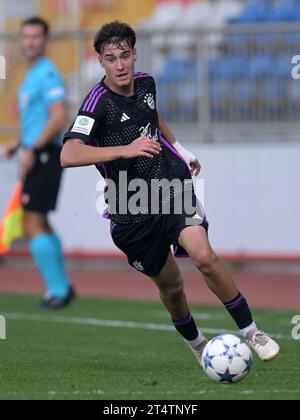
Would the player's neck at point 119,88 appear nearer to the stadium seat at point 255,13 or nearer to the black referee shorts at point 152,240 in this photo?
the black referee shorts at point 152,240

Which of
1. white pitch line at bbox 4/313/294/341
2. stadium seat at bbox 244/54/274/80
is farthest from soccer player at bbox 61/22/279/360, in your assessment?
stadium seat at bbox 244/54/274/80

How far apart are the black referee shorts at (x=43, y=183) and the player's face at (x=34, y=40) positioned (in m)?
1.04

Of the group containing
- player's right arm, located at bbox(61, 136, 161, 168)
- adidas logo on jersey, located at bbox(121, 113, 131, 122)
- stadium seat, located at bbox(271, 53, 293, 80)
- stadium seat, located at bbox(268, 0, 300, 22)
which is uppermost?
adidas logo on jersey, located at bbox(121, 113, 131, 122)

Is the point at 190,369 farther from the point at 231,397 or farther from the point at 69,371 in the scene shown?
the point at 231,397

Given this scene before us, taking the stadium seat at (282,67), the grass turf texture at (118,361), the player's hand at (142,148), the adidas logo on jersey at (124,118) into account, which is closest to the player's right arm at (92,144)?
the player's hand at (142,148)

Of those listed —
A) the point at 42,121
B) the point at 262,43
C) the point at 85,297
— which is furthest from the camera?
the point at 262,43

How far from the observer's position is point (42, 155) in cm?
1241

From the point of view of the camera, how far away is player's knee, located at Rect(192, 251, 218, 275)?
7.25 metres

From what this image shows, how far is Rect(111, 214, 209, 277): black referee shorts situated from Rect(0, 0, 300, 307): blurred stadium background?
829cm

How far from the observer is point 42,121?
12.6 metres

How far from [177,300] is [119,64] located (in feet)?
5.22

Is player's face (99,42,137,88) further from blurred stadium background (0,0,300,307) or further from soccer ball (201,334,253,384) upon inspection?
blurred stadium background (0,0,300,307)

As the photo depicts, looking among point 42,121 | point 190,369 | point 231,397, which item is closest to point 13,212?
point 42,121
